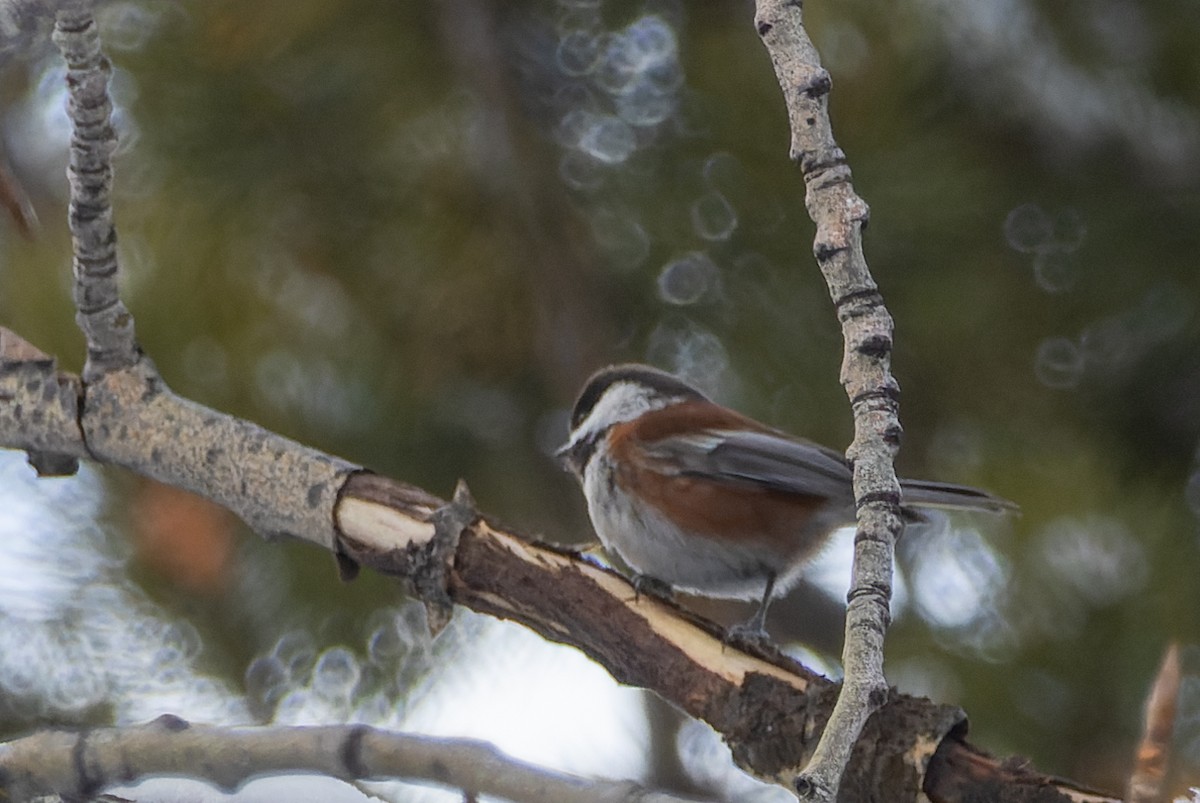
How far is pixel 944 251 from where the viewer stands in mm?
1924

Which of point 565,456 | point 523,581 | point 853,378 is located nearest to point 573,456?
point 565,456

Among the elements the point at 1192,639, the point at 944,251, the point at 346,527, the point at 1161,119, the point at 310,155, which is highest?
the point at 1161,119

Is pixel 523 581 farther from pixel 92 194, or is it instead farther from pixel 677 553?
pixel 92 194

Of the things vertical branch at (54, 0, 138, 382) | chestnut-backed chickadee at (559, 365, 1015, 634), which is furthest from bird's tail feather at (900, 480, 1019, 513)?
vertical branch at (54, 0, 138, 382)

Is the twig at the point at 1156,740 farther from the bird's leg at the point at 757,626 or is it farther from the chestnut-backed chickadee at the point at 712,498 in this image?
the chestnut-backed chickadee at the point at 712,498

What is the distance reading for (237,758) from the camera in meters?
1.17

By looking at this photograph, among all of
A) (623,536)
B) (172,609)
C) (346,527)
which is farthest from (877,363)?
(172,609)

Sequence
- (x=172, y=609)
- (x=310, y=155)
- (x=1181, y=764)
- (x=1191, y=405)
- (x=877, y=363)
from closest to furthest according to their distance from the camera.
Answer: (x=877, y=363)
(x=1181, y=764)
(x=1191, y=405)
(x=172, y=609)
(x=310, y=155)

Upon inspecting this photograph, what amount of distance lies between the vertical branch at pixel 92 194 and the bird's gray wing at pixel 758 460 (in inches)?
29.7

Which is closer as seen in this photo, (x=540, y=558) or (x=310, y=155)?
(x=540, y=558)

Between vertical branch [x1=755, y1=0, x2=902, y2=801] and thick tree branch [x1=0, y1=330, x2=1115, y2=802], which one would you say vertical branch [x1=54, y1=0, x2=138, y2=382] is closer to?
thick tree branch [x1=0, y1=330, x2=1115, y2=802]

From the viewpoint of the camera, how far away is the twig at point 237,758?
45.1 inches

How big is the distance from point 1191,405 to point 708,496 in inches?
26.2

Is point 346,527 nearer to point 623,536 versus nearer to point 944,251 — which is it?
point 623,536
